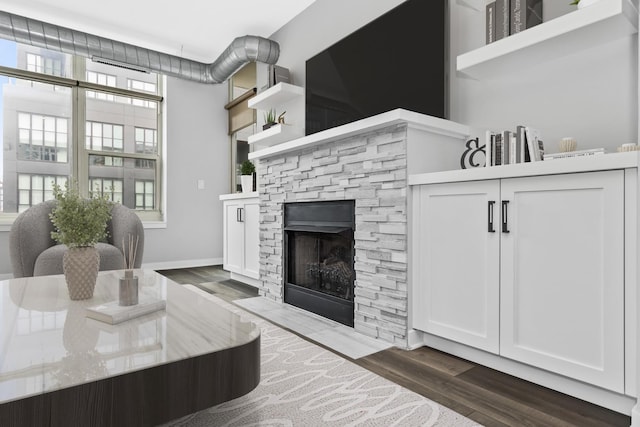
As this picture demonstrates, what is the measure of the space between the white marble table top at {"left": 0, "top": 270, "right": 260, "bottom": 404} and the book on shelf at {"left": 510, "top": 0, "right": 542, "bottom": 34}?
6.04ft


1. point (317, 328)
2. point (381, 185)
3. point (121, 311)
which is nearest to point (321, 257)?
point (317, 328)

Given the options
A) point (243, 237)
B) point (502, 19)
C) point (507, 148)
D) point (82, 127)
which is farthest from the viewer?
point (82, 127)

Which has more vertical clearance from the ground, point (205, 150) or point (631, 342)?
point (205, 150)

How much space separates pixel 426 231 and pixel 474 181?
14.5 inches

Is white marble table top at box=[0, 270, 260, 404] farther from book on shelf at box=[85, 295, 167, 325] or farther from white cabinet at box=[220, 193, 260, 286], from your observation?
white cabinet at box=[220, 193, 260, 286]

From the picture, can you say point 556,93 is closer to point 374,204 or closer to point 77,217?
point 374,204

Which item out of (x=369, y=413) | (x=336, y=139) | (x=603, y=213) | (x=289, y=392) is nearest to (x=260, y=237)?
(x=336, y=139)

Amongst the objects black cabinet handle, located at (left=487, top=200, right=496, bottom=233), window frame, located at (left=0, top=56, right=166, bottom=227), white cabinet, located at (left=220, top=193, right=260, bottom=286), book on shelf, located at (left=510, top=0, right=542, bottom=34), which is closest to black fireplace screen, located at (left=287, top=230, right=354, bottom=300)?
white cabinet, located at (left=220, top=193, right=260, bottom=286)

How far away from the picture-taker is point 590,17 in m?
1.53

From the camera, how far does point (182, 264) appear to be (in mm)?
5074

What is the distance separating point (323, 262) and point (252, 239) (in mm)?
1087

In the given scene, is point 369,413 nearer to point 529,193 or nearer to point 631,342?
point 631,342

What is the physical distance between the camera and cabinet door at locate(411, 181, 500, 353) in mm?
1718

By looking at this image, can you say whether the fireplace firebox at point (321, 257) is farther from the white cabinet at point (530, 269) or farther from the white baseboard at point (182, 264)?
the white baseboard at point (182, 264)
